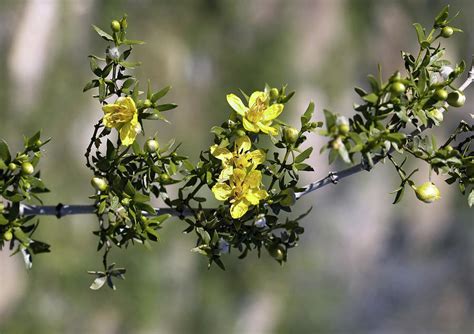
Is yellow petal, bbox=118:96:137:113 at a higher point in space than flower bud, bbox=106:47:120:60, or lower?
lower

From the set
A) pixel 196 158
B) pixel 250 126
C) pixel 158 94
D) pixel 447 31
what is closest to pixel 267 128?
pixel 250 126

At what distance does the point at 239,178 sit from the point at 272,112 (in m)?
0.08

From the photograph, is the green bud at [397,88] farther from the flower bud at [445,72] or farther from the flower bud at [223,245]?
the flower bud at [223,245]

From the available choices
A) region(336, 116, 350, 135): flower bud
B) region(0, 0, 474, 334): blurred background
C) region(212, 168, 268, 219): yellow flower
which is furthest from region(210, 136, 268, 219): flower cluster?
region(0, 0, 474, 334): blurred background

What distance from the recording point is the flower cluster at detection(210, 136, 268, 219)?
0.69 meters

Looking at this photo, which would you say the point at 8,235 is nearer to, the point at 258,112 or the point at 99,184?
the point at 99,184

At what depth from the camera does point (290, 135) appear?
0.70 meters

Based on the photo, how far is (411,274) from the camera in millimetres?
2760

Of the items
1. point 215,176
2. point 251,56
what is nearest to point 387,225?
point 251,56

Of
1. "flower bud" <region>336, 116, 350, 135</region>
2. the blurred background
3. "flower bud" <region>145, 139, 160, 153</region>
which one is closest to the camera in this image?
"flower bud" <region>336, 116, 350, 135</region>

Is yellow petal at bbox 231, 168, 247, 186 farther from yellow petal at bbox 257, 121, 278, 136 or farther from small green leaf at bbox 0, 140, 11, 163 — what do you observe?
small green leaf at bbox 0, 140, 11, 163

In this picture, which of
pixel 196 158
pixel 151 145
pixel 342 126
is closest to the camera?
pixel 342 126

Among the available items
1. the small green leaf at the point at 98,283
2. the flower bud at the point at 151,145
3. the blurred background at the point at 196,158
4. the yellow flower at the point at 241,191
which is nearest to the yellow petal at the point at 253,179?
the yellow flower at the point at 241,191

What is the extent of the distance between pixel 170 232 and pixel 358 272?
31.3 inches
